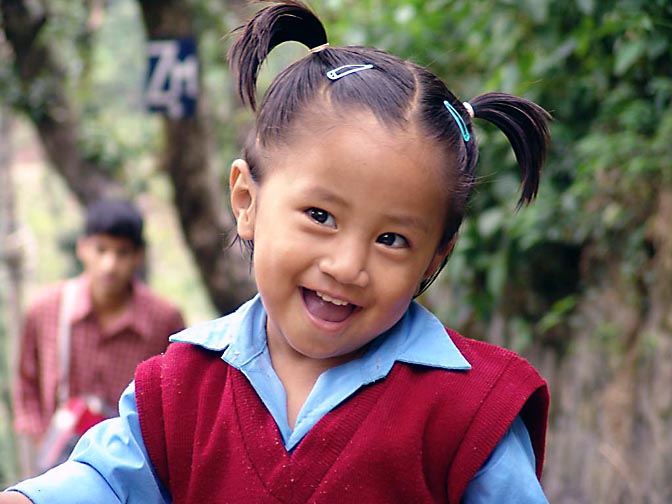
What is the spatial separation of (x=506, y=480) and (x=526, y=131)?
60 cm

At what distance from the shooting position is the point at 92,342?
4.50 m

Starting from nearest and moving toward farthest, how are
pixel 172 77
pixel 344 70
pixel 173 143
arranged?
pixel 344 70, pixel 172 77, pixel 173 143

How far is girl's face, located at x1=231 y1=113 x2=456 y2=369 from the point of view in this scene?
5.28 feet

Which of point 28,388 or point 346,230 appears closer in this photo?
point 346,230

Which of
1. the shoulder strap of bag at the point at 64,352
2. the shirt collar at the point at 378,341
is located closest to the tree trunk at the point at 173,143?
the shoulder strap of bag at the point at 64,352

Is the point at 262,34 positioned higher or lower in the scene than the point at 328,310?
higher

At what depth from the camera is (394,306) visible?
1.69 meters

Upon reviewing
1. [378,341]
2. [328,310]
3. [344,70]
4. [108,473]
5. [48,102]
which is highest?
[344,70]

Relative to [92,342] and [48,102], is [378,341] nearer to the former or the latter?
[92,342]

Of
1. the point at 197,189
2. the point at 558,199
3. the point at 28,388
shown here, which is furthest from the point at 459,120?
the point at 197,189

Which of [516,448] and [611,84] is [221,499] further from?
[611,84]

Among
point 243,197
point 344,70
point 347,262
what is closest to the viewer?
point 347,262

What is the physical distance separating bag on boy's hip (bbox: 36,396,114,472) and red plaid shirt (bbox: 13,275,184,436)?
0.21 metres

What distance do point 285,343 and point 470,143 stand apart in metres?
0.47
